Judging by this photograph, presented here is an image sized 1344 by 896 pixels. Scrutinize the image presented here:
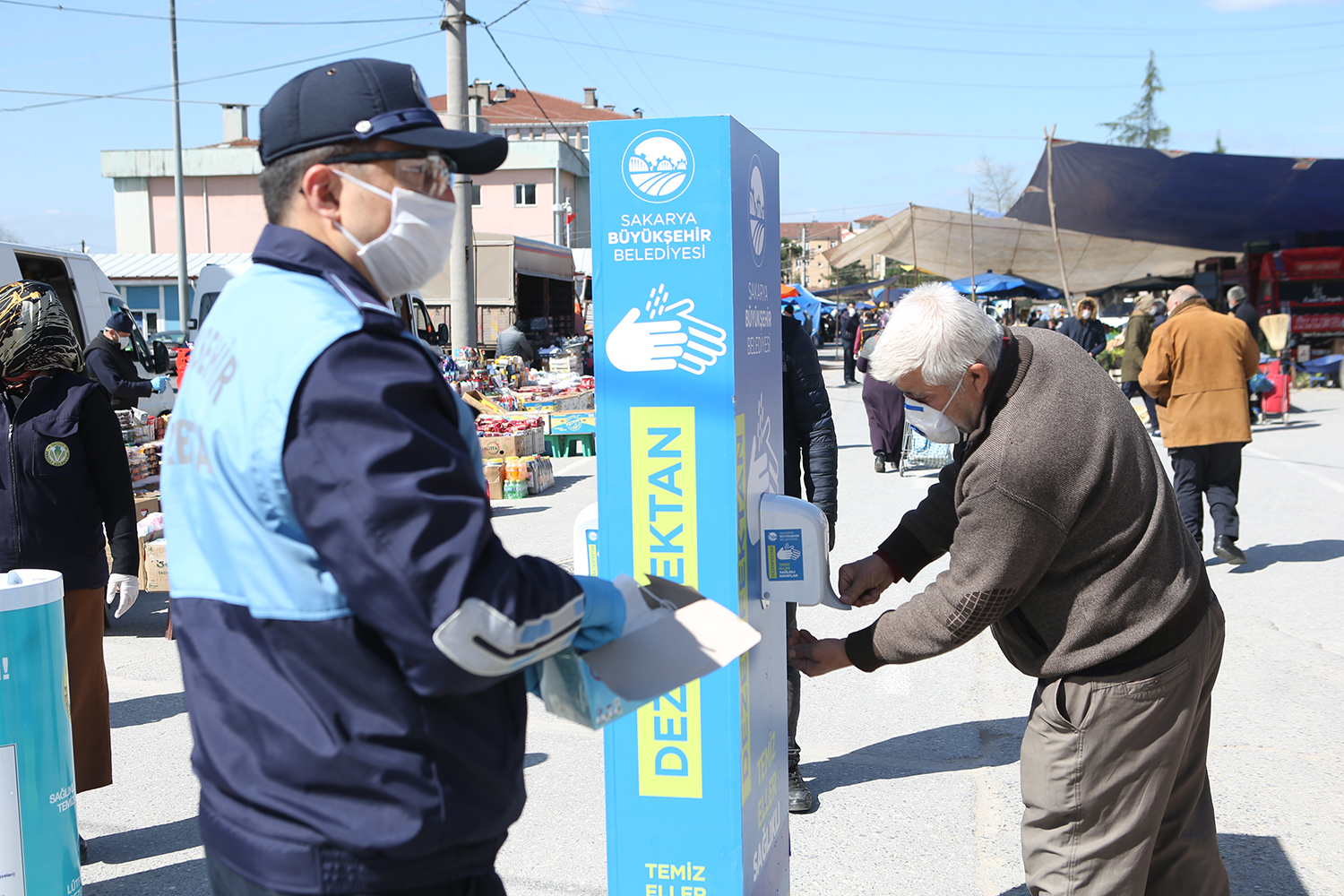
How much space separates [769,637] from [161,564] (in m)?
5.39

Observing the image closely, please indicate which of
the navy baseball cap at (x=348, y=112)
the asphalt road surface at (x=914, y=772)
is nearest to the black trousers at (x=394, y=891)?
the navy baseball cap at (x=348, y=112)

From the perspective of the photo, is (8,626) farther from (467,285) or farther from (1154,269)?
(1154,269)

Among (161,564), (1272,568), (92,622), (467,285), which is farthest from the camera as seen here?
(467,285)

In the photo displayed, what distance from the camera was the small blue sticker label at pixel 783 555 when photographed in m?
2.84

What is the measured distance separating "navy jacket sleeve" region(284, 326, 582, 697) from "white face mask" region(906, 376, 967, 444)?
64.7 inches

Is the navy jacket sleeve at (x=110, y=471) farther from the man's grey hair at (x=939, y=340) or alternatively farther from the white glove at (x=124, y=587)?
the man's grey hair at (x=939, y=340)

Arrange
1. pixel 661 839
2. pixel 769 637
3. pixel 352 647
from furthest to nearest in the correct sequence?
1. pixel 769 637
2. pixel 661 839
3. pixel 352 647

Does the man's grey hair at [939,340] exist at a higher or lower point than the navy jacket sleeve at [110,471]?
higher

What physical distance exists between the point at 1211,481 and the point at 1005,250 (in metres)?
24.5

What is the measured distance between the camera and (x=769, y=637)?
3.05 meters

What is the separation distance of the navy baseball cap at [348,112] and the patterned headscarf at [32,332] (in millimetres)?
2745

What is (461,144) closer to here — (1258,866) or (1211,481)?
(1258,866)

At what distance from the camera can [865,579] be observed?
298 cm

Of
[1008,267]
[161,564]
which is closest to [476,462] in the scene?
[161,564]
